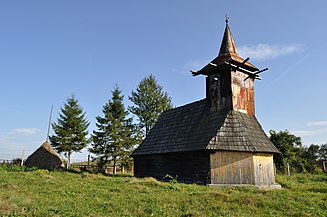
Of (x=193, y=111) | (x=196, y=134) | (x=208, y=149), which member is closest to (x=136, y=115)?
(x=193, y=111)

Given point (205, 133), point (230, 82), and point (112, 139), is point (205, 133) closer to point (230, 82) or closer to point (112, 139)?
point (230, 82)

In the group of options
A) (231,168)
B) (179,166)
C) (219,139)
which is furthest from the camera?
(179,166)

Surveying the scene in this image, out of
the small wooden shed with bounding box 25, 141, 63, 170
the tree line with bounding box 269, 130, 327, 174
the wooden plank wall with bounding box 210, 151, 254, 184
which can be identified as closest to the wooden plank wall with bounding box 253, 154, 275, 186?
the wooden plank wall with bounding box 210, 151, 254, 184

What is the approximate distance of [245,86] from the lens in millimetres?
21094

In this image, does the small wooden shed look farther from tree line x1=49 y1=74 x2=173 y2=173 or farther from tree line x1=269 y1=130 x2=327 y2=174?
tree line x1=269 y1=130 x2=327 y2=174

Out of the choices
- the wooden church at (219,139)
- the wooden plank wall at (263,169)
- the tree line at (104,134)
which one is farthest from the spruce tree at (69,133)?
the wooden plank wall at (263,169)

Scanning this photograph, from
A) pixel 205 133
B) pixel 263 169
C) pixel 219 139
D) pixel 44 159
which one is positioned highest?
pixel 205 133

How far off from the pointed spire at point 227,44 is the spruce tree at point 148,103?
61.4ft

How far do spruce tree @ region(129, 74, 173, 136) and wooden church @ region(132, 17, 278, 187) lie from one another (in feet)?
45.8

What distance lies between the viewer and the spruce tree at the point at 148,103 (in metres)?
39.2

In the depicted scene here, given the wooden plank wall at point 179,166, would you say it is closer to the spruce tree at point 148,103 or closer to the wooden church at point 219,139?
the wooden church at point 219,139

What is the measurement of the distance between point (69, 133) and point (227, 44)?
76.0ft

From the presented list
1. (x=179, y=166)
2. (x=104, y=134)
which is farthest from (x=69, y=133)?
(x=179, y=166)

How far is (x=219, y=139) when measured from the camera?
17.5 meters
